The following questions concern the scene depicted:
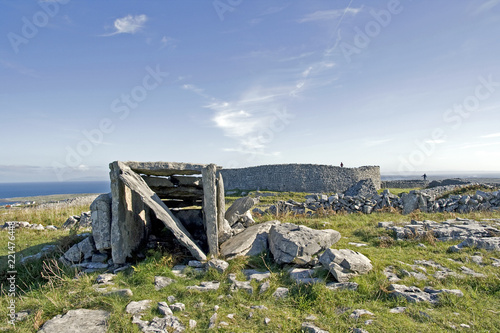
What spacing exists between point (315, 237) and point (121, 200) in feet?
16.3

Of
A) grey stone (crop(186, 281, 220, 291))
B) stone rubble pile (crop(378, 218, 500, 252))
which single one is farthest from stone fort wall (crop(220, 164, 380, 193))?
grey stone (crop(186, 281, 220, 291))

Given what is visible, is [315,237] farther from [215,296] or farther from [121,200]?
[121,200]

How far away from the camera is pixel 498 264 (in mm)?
6316

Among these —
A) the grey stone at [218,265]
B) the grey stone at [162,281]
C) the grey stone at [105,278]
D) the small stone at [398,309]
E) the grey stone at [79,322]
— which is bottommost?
the small stone at [398,309]

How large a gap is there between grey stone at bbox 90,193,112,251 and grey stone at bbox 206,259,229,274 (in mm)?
2771

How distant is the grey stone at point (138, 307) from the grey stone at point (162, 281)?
1.95 feet

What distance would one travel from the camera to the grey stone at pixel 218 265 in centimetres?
610

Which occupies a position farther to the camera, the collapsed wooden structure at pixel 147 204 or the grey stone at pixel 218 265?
the collapsed wooden structure at pixel 147 204

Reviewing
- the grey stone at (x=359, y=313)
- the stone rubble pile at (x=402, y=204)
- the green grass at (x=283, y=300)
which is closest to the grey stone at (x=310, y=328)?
the green grass at (x=283, y=300)

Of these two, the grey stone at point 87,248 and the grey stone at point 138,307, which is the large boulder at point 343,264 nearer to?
the grey stone at point 138,307

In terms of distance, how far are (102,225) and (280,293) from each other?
476cm

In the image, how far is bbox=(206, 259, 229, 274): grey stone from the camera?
20.0 ft

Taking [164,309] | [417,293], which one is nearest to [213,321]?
[164,309]

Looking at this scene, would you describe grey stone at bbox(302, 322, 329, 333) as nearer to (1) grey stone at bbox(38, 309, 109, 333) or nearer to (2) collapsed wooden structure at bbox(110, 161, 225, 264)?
(1) grey stone at bbox(38, 309, 109, 333)
